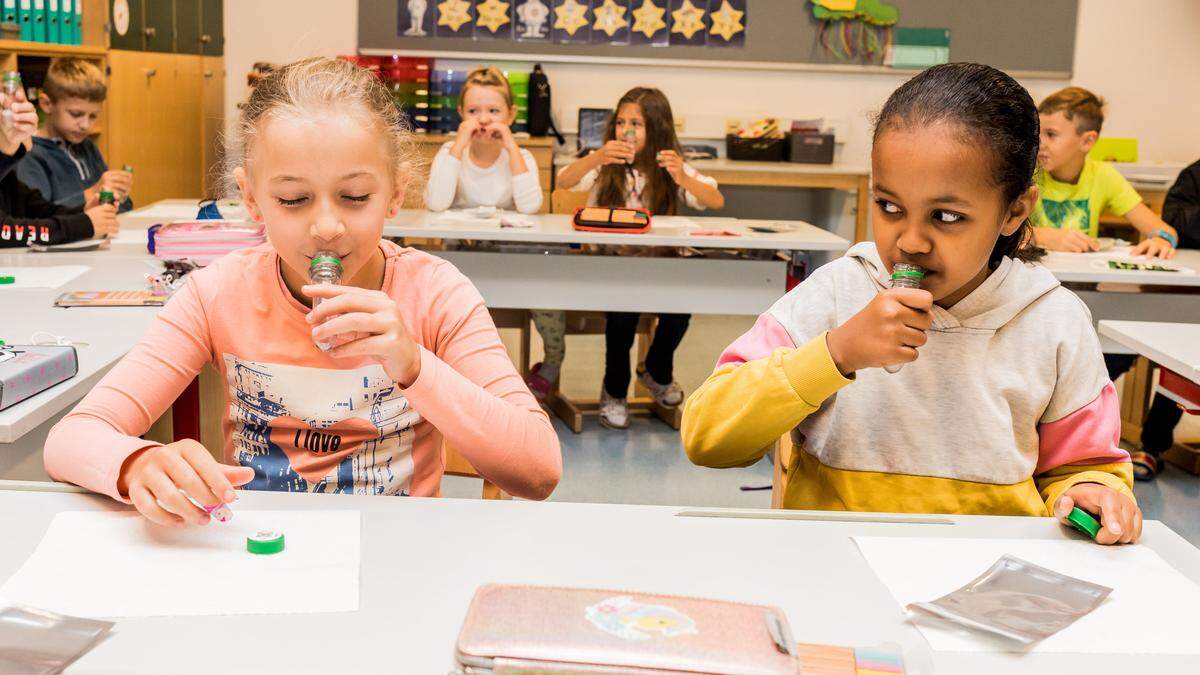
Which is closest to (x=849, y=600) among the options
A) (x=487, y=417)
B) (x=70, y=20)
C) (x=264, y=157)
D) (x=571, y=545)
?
(x=571, y=545)

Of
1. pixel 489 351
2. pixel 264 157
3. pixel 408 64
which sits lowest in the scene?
pixel 489 351

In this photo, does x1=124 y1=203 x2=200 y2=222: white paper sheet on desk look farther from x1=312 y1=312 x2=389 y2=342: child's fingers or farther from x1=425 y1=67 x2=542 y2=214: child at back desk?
x1=312 y1=312 x2=389 y2=342: child's fingers

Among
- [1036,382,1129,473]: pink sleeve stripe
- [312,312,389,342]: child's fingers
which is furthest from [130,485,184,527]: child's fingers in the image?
[1036,382,1129,473]: pink sleeve stripe

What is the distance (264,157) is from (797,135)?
4.90 m

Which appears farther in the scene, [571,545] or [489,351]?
[489,351]

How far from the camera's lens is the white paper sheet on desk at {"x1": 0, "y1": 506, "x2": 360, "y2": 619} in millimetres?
852

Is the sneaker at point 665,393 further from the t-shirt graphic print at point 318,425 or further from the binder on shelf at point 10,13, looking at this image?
the binder on shelf at point 10,13

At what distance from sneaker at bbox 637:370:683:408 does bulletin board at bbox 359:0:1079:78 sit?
108 inches

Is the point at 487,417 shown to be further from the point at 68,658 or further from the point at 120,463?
the point at 68,658

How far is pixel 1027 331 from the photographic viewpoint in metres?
1.31

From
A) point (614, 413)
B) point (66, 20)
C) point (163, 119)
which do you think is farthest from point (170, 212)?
point (163, 119)

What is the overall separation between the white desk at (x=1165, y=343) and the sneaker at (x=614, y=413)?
1.77 meters

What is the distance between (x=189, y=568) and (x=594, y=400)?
10.1 feet

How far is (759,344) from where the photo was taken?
1.34 metres
